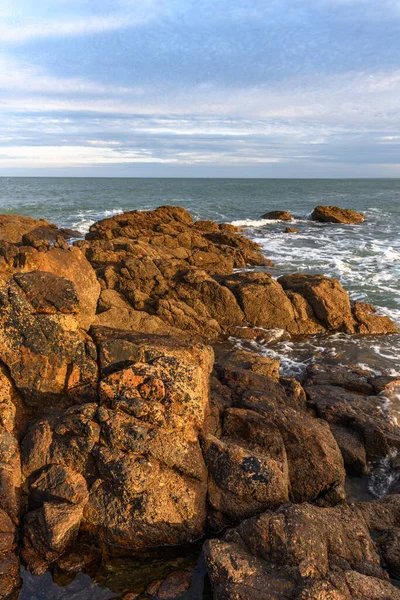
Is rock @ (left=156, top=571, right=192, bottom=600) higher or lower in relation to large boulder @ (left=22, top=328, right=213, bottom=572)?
lower

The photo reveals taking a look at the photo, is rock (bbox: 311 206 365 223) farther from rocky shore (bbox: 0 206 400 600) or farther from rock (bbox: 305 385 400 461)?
rocky shore (bbox: 0 206 400 600)

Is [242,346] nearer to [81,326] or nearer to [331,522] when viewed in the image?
[81,326]

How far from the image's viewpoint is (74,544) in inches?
273

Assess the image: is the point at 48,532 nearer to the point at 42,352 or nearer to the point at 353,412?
the point at 42,352

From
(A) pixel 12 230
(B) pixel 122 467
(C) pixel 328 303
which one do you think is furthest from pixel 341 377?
(A) pixel 12 230

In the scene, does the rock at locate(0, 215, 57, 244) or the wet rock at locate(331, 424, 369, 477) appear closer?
the wet rock at locate(331, 424, 369, 477)


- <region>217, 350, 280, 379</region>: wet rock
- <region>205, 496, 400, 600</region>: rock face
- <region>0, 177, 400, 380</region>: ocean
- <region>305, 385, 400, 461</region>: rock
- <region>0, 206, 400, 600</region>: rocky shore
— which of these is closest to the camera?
<region>205, 496, 400, 600</region>: rock face

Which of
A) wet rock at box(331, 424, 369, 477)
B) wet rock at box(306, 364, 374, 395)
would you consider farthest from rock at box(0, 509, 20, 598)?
wet rock at box(306, 364, 374, 395)

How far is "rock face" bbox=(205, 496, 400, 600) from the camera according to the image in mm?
5422

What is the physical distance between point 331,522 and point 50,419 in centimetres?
497

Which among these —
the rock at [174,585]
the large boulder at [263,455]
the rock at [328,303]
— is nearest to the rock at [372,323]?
the rock at [328,303]

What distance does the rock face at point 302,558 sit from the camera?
5422mm

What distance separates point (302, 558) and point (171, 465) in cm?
241

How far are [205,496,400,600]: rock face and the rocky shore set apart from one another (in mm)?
18
